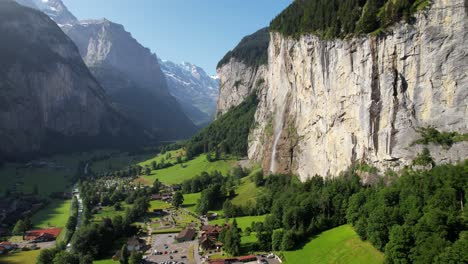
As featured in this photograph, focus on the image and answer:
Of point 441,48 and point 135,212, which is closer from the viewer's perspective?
point 441,48

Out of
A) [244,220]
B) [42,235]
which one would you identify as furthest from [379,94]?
[42,235]

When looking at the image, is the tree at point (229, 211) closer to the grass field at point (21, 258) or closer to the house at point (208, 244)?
the house at point (208, 244)

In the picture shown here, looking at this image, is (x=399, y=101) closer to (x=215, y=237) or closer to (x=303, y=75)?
(x=303, y=75)

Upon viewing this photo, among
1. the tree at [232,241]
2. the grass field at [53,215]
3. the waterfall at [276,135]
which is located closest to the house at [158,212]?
the grass field at [53,215]

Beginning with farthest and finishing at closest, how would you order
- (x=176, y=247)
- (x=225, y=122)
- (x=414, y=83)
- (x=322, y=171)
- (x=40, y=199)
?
(x=225, y=122)
(x=40, y=199)
(x=322, y=171)
(x=176, y=247)
(x=414, y=83)

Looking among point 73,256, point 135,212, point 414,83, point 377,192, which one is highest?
point 414,83

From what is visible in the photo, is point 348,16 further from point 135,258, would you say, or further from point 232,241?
point 135,258

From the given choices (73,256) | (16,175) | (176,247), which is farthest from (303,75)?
(16,175)
